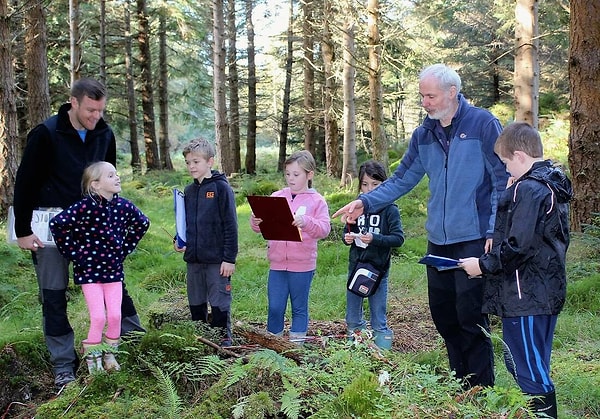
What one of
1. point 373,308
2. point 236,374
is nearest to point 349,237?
point 373,308

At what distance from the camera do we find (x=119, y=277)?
4434mm

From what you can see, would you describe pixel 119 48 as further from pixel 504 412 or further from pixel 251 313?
pixel 504 412

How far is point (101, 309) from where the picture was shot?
4.30 meters

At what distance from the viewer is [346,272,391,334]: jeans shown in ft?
17.5

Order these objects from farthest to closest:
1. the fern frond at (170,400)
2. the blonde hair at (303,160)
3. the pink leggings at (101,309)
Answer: the blonde hair at (303,160)
the pink leggings at (101,309)
the fern frond at (170,400)

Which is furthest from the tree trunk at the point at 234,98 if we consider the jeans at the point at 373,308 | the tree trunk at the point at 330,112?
the jeans at the point at 373,308

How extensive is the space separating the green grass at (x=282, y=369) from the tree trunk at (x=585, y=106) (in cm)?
82

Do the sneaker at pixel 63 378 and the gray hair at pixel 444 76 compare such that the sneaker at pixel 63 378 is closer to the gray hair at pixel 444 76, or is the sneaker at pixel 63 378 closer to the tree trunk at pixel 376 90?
the gray hair at pixel 444 76

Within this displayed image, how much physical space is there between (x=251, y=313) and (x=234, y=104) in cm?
2118

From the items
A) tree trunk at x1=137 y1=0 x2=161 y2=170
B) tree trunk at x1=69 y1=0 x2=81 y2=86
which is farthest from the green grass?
tree trunk at x1=137 y1=0 x2=161 y2=170

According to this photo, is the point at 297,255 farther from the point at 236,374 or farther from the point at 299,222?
the point at 236,374

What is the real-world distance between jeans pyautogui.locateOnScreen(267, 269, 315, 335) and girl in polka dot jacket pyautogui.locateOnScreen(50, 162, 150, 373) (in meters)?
1.46

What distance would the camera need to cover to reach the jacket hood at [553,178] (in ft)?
11.0

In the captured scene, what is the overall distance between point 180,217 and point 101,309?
1.06 metres
